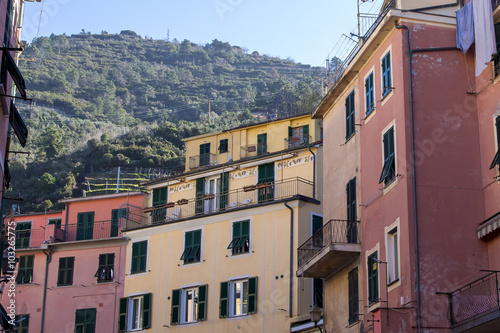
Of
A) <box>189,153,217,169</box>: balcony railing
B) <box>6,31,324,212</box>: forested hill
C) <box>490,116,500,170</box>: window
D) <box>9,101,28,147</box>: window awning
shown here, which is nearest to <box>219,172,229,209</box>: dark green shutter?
<box>189,153,217,169</box>: balcony railing

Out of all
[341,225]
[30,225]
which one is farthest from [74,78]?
[341,225]

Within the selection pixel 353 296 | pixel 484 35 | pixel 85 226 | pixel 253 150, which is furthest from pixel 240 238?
pixel 484 35

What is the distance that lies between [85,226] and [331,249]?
2526cm

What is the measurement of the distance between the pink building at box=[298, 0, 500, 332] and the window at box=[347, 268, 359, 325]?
32mm

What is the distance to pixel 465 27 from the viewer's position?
2267 cm

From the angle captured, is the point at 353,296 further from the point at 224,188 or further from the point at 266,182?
the point at 224,188

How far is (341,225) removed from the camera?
87.0 feet

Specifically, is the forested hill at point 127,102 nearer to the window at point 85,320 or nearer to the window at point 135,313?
the window at point 85,320

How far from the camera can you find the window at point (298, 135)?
44906mm

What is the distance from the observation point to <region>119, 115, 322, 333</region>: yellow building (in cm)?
3694

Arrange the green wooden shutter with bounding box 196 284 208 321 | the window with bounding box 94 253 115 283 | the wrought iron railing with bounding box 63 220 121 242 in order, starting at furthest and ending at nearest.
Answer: the wrought iron railing with bounding box 63 220 121 242, the window with bounding box 94 253 115 283, the green wooden shutter with bounding box 196 284 208 321

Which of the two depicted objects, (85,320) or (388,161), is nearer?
(388,161)

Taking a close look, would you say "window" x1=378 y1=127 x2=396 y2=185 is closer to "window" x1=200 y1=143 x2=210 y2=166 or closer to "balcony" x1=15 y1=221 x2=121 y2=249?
"balcony" x1=15 y1=221 x2=121 y2=249

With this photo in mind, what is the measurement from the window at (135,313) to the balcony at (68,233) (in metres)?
5.26
